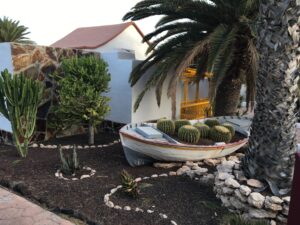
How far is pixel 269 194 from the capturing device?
441cm

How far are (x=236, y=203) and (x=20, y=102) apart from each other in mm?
4794

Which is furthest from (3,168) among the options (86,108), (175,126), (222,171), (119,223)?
(222,171)

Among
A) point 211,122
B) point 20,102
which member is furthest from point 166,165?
point 20,102

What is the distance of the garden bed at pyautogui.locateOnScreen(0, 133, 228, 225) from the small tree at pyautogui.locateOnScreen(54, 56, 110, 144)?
1.29 meters

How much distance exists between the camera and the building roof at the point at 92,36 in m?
17.8

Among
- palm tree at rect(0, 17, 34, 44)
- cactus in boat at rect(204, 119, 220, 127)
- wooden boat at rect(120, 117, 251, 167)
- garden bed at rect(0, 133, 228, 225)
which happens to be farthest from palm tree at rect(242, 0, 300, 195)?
palm tree at rect(0, 17, 34, 44)

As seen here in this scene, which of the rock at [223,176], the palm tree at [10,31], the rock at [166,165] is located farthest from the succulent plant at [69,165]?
the palm tree at [10,31]

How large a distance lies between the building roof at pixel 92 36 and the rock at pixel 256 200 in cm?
1433

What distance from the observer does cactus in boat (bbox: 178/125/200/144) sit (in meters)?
6.52

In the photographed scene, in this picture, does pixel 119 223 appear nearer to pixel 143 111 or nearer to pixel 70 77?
pixel 70 77

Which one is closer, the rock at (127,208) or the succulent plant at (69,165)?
the rock at (127,208)

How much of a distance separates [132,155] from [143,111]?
3.51 meters

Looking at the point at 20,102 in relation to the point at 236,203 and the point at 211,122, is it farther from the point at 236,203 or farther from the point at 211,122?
the point at 236,203

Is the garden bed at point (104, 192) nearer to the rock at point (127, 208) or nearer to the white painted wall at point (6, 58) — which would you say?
the rock at point (127, 208)
